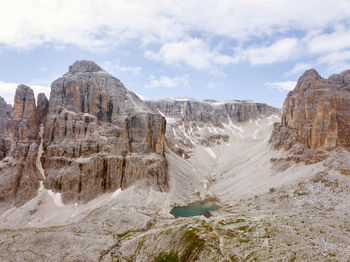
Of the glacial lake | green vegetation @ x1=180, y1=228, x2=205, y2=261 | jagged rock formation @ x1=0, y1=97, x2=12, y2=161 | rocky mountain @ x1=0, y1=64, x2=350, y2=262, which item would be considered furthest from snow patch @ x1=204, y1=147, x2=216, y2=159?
jagged rock formation @ x1=0, y1=97, x2=12, y2=161

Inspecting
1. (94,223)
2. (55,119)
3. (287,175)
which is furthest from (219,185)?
(55,119)

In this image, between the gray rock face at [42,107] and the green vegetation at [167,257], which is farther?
the gray rock face at [42,107]

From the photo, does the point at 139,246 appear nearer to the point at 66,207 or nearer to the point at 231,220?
the point at 231,220

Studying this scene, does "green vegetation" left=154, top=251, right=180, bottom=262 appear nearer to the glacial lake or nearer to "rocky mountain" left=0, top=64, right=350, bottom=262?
"rocky mountain" left=0, top=64, right=350, bottom=262

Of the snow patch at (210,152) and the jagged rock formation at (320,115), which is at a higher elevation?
the jagged rock formation at (320,115)

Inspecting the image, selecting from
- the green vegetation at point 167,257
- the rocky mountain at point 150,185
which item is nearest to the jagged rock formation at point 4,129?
the rocky mountain at point 150,185

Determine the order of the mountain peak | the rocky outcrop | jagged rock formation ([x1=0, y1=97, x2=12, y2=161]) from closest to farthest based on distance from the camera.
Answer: the rocky outcrop → jagged rock formation ([x1=0, y1=97, x2=12, y2=161]) → the mountain peak

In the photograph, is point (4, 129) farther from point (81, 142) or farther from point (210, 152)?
point (210, 152)

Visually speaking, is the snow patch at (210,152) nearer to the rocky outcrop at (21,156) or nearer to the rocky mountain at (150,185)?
the rocky mountain at (150,185)
